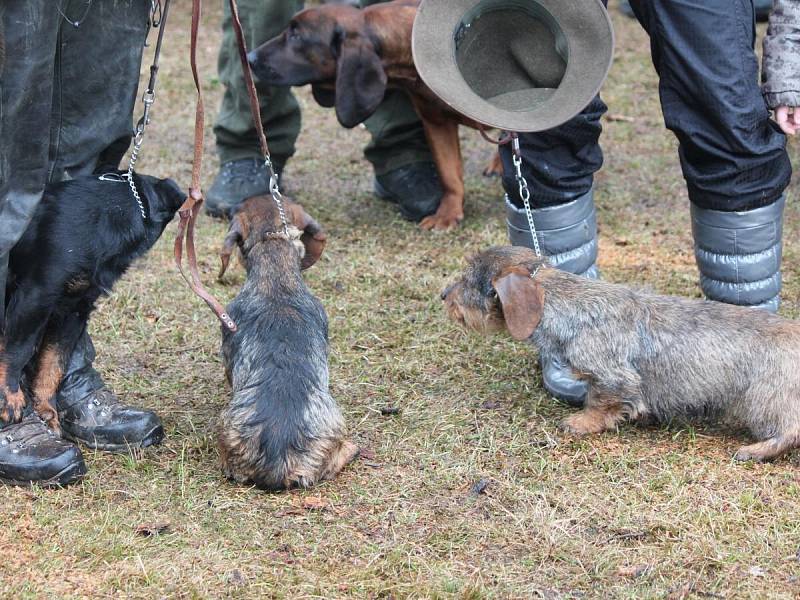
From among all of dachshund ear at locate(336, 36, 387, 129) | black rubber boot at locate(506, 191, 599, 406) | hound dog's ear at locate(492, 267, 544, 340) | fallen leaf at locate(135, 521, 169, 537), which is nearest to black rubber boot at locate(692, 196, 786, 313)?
black rubber boot at locate(506, 191, 599, 406)

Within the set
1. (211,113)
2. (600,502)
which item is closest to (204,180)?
(211,113)

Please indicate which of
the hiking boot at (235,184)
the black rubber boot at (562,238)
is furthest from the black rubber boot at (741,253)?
the hiking boot at (235,184)

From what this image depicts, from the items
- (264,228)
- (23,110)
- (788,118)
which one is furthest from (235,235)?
(788,118)

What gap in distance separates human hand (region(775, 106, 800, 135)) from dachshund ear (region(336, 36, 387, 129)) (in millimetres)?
2446

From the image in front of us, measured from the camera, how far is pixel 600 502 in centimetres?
364

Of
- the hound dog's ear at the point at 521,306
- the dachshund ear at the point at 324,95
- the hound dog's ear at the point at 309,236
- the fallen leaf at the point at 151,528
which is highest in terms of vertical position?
the dachshund ear at the point at 324,95

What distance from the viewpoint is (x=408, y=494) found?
3.71 m

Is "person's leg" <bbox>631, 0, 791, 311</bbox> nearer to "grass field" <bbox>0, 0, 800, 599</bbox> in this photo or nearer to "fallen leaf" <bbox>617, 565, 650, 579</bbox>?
"grass field" <bbox>0, 0, 800, 599</bbox>

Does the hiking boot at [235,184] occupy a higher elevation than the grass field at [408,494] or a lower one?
higher

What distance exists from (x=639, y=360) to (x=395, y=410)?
3.27 ft

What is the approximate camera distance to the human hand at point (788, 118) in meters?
4.18

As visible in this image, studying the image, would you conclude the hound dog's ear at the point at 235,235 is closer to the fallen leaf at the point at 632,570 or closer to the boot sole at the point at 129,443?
the boot sole at the point at 129,443

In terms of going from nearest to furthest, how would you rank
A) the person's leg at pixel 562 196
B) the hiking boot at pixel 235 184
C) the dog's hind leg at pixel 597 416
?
the dog's hind leg at pixel 597 416 → the person's leg at pixel 562 196 → the hiking boot at pixel 235 184

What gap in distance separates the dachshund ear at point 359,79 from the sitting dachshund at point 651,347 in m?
2.07
